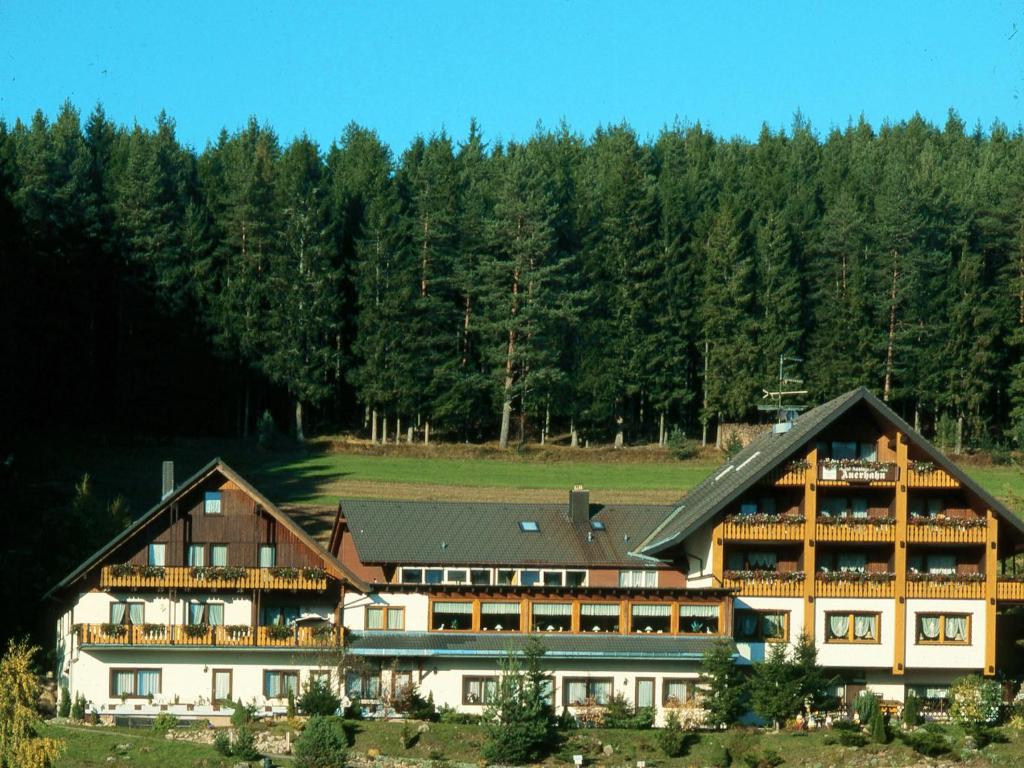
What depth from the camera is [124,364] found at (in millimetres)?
100438

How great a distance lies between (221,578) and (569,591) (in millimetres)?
11493

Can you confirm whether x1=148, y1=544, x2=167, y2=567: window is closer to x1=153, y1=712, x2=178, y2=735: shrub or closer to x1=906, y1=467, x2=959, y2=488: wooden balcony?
x1=153, y1=712, x2=178, y2=735: shrub

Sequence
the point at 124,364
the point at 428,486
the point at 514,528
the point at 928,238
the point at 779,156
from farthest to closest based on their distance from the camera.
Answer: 1. the point at 779,156
2. the point at 928,238
3. the point at 124,364
4. the point at 428,486
5. the point at 514,528

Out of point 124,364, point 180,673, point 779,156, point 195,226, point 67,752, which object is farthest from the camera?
point 779,156

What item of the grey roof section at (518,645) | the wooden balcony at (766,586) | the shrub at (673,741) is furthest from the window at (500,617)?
the shrub at (673,741)

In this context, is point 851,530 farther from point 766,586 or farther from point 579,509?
point 579,509

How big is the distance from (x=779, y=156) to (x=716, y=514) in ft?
294

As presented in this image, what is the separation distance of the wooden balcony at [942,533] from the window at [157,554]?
25098 millimetres

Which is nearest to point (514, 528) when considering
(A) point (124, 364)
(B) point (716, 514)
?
(B) point (716, 514)

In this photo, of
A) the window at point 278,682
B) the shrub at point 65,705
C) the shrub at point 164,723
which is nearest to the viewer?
the shrub at point 164,723

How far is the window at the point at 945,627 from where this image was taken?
60469mm

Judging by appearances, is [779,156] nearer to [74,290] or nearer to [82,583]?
[74,290]

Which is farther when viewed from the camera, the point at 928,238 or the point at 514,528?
the point at 928,238

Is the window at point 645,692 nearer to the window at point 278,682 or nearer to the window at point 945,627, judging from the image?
the window at point 945,627
